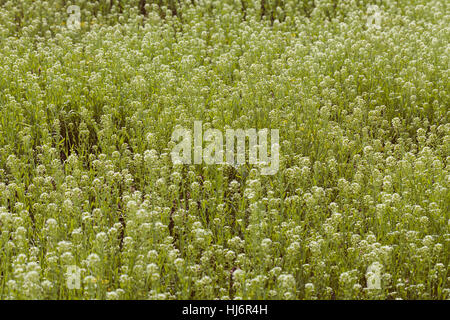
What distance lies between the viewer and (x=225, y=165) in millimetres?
5633

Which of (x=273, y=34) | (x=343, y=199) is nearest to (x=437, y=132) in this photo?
(x=343, y=199)

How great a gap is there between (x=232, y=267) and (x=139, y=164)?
1.47 metres

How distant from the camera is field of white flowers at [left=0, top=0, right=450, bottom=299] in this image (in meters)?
4.24

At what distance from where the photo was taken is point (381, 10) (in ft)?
33.2

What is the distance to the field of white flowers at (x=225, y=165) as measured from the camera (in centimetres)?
424

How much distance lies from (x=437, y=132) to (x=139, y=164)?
3258 mm

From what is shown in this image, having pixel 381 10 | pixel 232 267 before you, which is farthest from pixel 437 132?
pixel 381 10

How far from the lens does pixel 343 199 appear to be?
5.14 meters

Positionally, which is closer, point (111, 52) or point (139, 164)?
point (139, 164)

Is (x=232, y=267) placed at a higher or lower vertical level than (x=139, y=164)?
lower
